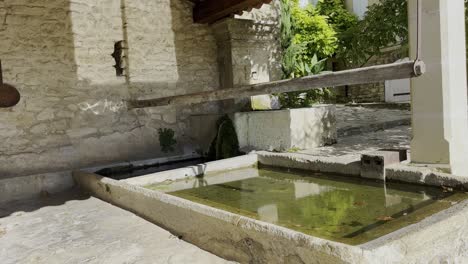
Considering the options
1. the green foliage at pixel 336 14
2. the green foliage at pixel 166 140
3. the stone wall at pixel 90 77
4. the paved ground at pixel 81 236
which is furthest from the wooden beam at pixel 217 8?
the green foliage at pixel 336 14

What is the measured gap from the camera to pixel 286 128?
503 centimetres

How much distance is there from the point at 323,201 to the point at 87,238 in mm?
1777

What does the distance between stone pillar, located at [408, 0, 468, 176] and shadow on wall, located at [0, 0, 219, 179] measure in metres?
3.59

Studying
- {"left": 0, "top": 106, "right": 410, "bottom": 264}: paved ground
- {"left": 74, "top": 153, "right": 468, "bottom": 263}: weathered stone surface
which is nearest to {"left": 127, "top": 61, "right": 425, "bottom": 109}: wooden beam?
{"left": 74, "top": 153, "right": 468, "bottom": 263}: weathered stone surface

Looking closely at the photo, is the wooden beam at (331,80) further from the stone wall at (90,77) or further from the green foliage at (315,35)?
the green foliage at (315,35)

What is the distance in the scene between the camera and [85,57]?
5.09 meters

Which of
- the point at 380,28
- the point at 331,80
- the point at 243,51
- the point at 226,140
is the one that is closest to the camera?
the point at 331,80

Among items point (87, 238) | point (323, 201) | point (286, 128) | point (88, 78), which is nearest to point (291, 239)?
point (323, 201)

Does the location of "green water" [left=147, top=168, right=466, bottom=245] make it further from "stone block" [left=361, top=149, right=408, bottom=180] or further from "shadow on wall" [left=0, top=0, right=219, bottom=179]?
"shadow on wall" [left=0, top=0, right=219, bottom=179]

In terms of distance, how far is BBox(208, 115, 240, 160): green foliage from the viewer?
5383 mm

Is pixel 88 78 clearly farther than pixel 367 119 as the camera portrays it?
No

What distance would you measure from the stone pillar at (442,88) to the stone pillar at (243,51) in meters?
3.17

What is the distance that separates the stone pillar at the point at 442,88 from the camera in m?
3.11

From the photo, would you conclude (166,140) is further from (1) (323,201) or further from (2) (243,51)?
(1) (323,201)
